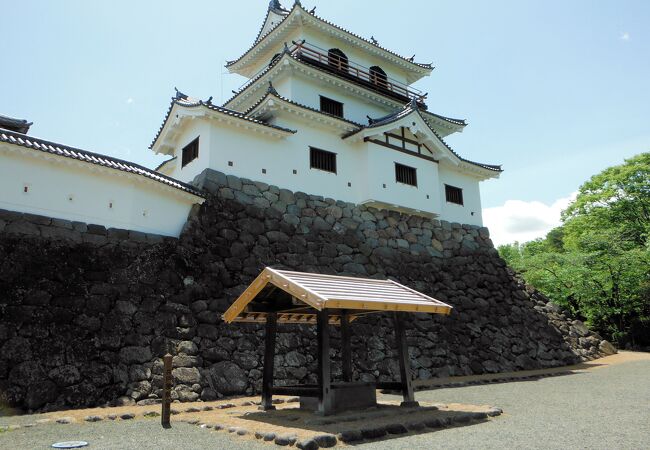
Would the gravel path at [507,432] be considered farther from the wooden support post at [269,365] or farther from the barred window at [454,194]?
the barred window at [454,194]

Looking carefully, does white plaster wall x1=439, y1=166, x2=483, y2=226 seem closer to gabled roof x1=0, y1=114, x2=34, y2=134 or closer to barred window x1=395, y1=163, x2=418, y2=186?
barred window x1=395, y1=163, x2=418, y2=186

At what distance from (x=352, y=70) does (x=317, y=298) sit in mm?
14638

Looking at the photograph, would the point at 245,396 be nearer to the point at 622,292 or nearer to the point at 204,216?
the point at 204,216

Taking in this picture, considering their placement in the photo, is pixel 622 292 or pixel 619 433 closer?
pixel 619 433

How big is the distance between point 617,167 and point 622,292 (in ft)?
35.6

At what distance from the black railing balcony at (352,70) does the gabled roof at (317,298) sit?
1130cm

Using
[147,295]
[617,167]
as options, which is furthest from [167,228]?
[617,167]

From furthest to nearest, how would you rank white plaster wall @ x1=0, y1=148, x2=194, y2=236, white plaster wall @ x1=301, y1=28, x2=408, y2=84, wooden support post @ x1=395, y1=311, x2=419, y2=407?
1. white plaster wall @ x1=301, y1=28, x2=408, y2=84
2. white plaster wall @ x1=0, y1=148, x2=194, y2=236
3. wooden support post @ x1=395, y1=311, x2=419, y2=407

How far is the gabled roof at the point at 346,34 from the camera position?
17484 mm

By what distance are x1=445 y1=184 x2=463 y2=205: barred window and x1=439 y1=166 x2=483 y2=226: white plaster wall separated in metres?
0.14

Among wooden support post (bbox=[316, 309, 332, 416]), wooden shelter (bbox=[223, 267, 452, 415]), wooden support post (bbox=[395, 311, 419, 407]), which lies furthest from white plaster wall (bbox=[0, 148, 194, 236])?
wooden support post (bbox=[395, 311, 419, 407])

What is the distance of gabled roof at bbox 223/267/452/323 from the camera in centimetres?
628

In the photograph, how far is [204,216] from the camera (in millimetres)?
11797

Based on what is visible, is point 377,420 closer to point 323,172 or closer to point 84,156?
point 84,156
